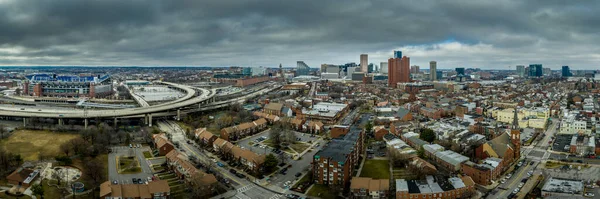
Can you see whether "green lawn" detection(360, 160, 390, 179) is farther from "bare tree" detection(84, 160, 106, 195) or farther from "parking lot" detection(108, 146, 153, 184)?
"bare tree" detection(84, 160, 106, 195)

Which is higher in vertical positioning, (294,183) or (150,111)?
(150,111)

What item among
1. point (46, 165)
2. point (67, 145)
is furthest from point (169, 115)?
point (46, 165)

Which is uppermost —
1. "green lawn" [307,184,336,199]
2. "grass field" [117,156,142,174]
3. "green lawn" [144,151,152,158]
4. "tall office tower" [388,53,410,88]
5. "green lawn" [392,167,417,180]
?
"tall office tower" [388,53,410,88]

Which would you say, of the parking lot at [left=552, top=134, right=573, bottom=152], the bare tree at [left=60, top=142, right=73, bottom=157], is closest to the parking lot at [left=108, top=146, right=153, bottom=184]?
the bare tree at [left=60, top=142, right=73, bottom=157]

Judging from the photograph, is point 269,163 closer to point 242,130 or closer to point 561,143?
point 242,130

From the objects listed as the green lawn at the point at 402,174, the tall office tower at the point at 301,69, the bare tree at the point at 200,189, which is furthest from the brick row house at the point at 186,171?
the tall office tower at the point at 301,69

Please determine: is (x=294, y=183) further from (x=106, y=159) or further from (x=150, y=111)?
(x=150, y=111)

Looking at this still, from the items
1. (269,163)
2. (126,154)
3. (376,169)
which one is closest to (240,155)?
(269,163)
